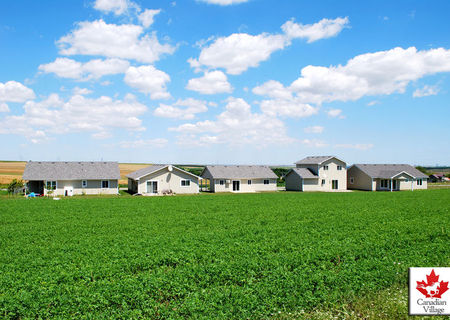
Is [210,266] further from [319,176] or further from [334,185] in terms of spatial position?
[334,185]

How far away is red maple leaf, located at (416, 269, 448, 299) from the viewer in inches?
270

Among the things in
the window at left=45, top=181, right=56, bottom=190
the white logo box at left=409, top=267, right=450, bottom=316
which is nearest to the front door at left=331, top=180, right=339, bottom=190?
the window at left=45, top=181, right=56, bottom=190

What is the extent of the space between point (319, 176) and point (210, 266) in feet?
135

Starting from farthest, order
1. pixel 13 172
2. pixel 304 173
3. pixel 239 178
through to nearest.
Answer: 1. pixel 13 172
2. pixel 304 173
3. pixel 239 178

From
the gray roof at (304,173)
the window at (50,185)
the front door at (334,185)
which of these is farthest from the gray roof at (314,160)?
the window at (50,185)

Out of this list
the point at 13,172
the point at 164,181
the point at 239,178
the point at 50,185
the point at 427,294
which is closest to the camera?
the point at 427,294

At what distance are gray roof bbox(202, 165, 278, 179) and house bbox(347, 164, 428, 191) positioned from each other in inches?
616

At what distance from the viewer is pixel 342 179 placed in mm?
50312

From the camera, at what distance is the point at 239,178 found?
149 ft

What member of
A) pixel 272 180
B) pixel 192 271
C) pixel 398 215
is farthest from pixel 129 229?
pixel 272 180

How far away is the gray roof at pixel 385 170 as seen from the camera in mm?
50594

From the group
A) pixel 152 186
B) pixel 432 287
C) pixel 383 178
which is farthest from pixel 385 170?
pixel 432 287

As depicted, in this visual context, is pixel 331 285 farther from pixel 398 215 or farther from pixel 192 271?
pixel 398 215

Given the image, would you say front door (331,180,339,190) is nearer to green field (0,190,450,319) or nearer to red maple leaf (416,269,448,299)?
green field (0,190,450,319)
